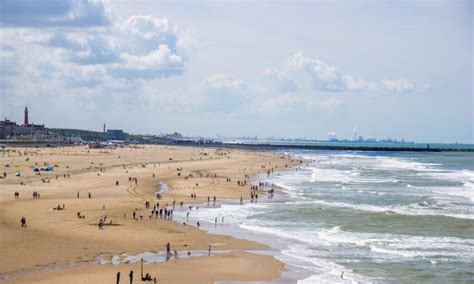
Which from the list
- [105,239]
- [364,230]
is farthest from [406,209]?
[105,239]

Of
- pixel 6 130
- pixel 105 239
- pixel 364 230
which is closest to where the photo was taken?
pixel 105 239

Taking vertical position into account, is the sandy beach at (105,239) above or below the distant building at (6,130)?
below

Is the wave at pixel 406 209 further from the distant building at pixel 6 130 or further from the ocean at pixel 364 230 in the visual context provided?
the distant building at pixel 6 130

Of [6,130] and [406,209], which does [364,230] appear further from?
[6,130]

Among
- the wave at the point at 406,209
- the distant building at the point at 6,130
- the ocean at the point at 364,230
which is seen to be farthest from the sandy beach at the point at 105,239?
the distant building at the point at 6,130

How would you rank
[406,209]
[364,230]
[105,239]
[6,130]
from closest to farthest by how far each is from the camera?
[105,239]
[364,230]
[406,209]
[6,130]

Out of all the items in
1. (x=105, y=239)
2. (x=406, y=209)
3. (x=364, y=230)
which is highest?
(x=406, y=209)

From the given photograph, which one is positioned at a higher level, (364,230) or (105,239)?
(364,230)

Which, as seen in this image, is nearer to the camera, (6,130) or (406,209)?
(406,209)

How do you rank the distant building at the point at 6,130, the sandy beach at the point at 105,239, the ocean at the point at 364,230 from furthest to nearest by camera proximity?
the distant building at the point at 6,130 < the ocean at the point at 364,230 < the sandy beach at the point at 105,239
